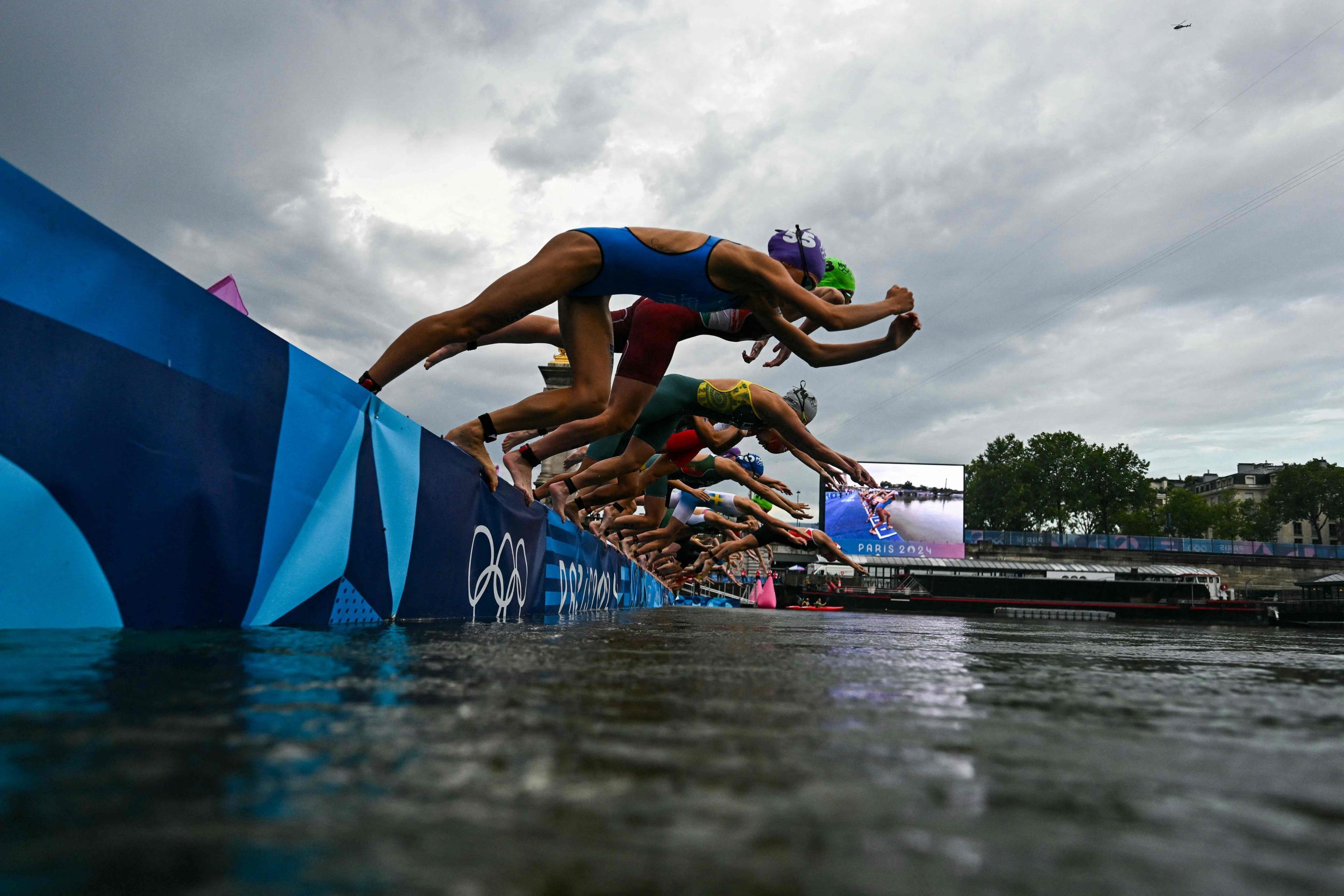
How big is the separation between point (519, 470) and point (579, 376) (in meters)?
1.00

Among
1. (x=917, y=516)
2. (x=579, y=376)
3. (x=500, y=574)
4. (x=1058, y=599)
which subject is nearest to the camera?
(x=579, y=376)

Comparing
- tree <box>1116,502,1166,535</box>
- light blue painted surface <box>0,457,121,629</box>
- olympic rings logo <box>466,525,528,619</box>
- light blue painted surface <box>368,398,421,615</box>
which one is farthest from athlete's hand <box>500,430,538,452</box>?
tree <box>1116,502,1166,535</box>

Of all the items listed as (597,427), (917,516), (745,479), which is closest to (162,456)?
(597,427)

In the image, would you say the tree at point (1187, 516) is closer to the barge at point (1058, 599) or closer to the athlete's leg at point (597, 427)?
the barge at point (1058, 599)

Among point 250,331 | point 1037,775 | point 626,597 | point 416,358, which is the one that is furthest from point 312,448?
point 626,597

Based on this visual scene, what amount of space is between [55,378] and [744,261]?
239cm

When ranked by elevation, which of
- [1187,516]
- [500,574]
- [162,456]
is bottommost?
[500,574]

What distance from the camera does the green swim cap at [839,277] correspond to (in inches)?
225

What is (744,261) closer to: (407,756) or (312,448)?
(312,448)

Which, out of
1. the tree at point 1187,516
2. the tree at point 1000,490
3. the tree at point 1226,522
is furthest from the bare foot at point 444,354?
the tree at point 1226,522

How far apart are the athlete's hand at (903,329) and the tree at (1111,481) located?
60089mm

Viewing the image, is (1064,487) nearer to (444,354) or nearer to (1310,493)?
(1310,493)

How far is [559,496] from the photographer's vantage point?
5660 mm

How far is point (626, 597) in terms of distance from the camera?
11.9m
